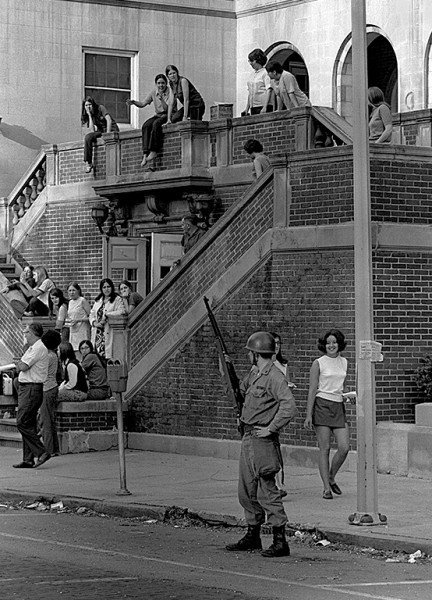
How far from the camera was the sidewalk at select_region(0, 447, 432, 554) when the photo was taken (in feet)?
42.9

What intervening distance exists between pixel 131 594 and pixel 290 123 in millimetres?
14316

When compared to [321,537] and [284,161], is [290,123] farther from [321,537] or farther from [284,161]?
[321,537]

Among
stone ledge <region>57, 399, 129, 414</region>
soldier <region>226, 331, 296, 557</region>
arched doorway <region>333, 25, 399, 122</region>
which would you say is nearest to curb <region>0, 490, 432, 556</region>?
soldier <region>226, 331, 296, 557</region>

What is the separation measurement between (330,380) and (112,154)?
12.6 meters

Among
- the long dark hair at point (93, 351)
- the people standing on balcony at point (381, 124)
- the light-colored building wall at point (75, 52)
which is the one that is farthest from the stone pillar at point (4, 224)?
the people standing on balcony at point (381, 124)

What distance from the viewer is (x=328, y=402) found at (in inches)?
600

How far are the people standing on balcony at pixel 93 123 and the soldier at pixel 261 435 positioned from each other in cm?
1591

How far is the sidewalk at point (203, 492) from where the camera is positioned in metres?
13.1

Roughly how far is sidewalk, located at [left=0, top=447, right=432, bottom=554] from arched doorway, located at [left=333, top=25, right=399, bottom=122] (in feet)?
42.3

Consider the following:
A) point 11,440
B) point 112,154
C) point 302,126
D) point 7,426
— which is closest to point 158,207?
point 112,154

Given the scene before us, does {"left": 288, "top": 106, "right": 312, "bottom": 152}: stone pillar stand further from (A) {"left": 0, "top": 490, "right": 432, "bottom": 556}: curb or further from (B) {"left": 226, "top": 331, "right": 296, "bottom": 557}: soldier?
(B) {"left": 226, "top": 331, "right": 296, "bottom": 557}: soldier

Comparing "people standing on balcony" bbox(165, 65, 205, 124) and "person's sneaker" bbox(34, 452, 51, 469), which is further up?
"people standing on balcony" bbox(165, 65, 205, 124)

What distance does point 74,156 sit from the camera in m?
28.6

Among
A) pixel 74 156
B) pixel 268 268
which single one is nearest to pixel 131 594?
pixel 268 268
